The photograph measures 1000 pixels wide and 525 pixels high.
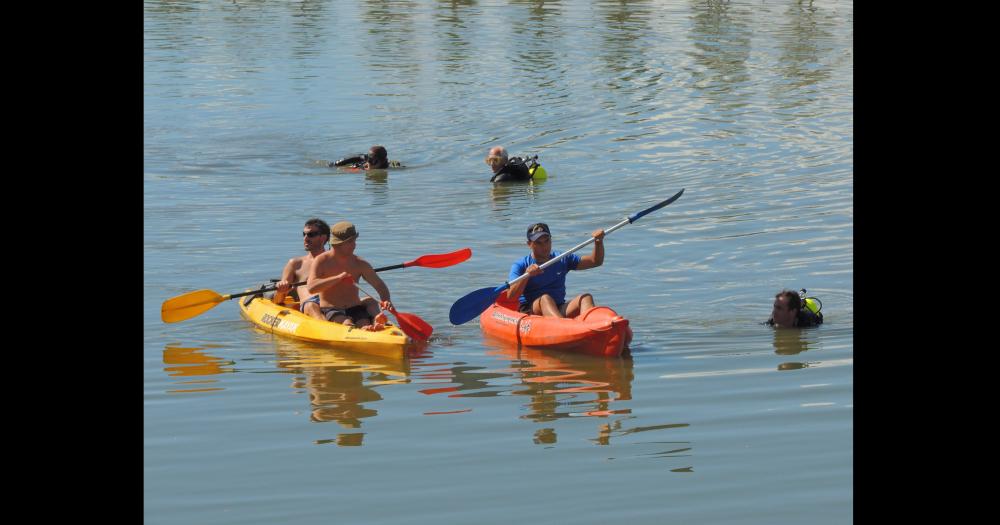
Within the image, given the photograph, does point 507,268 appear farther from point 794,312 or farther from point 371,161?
point 371,161

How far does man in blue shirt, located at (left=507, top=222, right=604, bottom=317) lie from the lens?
1173 centimetres

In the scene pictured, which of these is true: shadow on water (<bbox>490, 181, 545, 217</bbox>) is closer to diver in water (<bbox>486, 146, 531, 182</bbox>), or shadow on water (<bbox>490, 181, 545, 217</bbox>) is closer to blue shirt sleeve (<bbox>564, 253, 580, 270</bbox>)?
diver in water (<bbox>486, 146, 531, 182</bbox>)

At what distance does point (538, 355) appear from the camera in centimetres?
1118

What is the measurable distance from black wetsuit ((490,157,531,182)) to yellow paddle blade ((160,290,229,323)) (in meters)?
8.37

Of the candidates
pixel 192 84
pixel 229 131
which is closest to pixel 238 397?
pixel 229 131

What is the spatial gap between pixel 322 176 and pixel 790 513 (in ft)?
49.8

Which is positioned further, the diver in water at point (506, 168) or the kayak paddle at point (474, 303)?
the diver in water at point (506, 168)

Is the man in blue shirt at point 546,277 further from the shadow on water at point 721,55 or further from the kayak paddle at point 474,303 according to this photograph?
the shadow on water at point 721,55

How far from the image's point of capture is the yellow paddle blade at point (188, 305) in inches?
477

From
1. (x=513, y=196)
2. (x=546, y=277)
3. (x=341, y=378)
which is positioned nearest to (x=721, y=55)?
(x=513, y=196)

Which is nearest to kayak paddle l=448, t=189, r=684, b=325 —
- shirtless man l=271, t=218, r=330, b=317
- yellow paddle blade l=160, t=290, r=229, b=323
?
shirtless man l=271, t=218, r=330, b=317

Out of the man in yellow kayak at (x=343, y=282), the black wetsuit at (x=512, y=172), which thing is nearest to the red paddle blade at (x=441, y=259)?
the man in yellow kayak at (x=343, y=282)

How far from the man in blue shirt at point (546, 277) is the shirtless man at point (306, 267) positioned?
1.70 meters

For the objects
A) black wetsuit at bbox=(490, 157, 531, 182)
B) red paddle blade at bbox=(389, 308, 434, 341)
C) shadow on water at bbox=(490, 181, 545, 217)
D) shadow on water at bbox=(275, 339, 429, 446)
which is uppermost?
black wetsuit at bbox=(490, 157, 531, 182)
